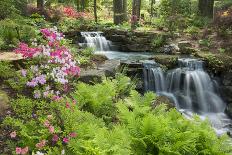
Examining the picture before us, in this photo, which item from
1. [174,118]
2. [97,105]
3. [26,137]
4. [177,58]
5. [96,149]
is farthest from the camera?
[177,58]

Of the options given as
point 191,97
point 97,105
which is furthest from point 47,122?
point 191,97

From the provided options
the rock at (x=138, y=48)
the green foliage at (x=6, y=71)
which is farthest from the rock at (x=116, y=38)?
the green foliage at (x=6, y=71)

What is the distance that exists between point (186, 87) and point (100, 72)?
13.7 ft

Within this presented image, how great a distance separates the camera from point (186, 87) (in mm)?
11500

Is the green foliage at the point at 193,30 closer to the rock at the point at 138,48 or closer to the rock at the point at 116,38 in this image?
the rock at the point at 138,48

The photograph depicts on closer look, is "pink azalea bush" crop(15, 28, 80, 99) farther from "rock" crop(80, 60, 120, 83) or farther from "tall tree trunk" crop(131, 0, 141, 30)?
"tall tree trunk" crop(131, 0, 141, 30)

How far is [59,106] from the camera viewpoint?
15.6 ft

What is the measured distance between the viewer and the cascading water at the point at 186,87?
440 inches

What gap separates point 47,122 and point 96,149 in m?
0.87

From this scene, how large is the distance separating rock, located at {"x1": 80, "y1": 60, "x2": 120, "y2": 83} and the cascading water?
1933 millimetres

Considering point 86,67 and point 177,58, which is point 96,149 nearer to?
point 86,67

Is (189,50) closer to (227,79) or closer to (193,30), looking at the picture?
(227,79)

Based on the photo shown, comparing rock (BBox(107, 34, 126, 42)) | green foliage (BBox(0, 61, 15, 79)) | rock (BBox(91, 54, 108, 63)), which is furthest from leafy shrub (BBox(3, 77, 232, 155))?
rock (BBox(107, 34, 126, 42))

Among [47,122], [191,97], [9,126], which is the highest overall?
[47,122]
